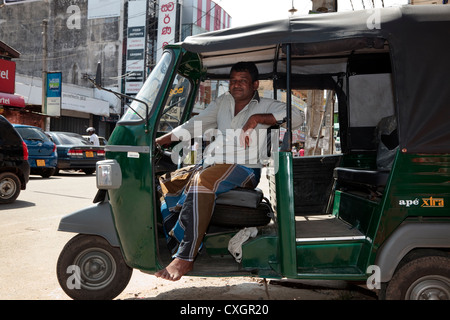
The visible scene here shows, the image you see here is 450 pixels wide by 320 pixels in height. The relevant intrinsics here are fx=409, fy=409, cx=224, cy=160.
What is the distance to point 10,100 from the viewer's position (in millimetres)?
19469

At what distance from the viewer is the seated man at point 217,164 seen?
3.07 metres

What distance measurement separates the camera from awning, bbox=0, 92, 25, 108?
62.7 feet

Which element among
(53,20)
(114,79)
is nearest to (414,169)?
(114,79)

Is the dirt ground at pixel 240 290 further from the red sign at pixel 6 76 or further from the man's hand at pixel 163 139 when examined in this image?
the red sign at pixel 6 76

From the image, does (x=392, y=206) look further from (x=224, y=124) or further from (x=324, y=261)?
(x=224, y=124)

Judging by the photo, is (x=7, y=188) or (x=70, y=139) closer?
(x=7, y=188)

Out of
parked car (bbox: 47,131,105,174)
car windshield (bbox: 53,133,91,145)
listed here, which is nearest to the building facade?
car windshield (bbox: 53,133,91,145)

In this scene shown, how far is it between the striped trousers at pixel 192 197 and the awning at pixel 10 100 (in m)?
18.6

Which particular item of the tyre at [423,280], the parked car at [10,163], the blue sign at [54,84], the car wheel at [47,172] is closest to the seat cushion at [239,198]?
the tyre at [423,280]

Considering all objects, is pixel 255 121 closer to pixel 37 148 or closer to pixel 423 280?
pixel 423 280

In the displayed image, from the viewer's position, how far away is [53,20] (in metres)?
38.6

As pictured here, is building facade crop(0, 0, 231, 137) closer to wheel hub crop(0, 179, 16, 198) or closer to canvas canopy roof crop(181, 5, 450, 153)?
wheel hub crop(0, 179, 16, 198)

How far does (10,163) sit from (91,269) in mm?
6148

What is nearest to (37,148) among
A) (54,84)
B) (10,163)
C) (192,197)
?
(10,163)
